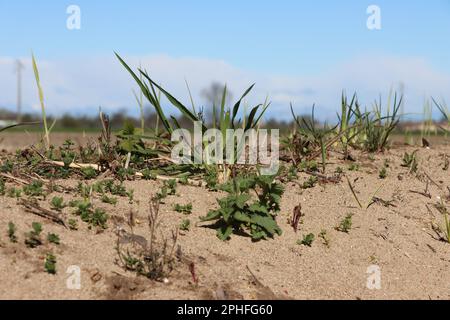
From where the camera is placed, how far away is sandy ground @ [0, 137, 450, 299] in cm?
306

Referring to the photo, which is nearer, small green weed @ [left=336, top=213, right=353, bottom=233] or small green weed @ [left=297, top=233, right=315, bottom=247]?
small green weed @ [left=297, top=233, right=315, bottom=247]

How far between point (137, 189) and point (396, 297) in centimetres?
177

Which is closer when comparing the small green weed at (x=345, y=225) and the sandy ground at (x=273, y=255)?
the sandy ground at (x=273, y=255)

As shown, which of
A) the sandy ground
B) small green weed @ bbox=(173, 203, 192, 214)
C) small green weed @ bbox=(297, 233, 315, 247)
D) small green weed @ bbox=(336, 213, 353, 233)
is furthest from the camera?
small green weed @ bbox=(336, 213, 353, 233)

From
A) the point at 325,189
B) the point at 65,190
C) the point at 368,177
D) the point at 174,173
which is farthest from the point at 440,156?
the point at 65,190

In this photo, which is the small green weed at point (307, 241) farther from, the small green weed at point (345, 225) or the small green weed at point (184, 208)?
the small green weed at point (184, 208)

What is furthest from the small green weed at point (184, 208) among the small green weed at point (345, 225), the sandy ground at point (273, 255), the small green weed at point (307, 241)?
the small green weed at point (345, 225)

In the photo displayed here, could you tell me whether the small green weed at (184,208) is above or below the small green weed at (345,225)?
above

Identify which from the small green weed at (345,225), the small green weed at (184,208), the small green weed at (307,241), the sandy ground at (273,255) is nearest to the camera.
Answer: the sandy ground at (273,255)

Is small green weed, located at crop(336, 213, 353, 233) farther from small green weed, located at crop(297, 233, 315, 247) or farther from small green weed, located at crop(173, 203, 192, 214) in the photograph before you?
small green weed, located at crop(173, 203, 192, 214)

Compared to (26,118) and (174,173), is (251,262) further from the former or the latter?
(26,118)

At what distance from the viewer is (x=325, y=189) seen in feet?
14.9

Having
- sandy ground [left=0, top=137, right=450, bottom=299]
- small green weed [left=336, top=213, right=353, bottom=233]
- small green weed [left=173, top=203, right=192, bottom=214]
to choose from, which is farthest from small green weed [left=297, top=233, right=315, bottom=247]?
small green weed [left=173, top=203, right=192, bottom=214]

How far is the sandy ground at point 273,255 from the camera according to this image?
3.06 m
